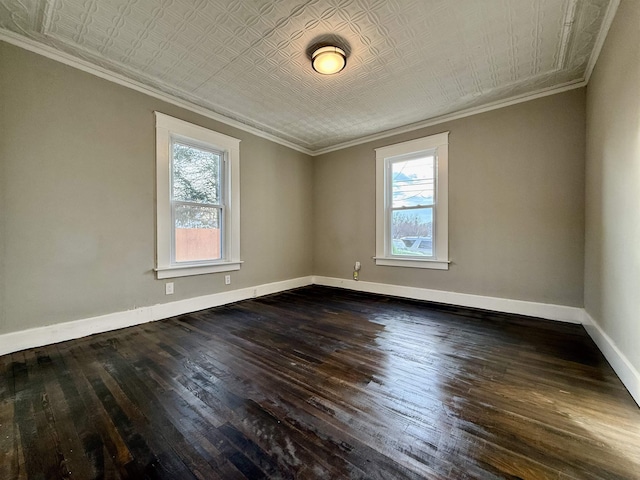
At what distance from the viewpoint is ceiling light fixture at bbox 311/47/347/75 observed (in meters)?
2.32

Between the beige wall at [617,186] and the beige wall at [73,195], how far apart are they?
4.02 m

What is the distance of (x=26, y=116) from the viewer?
2.28m

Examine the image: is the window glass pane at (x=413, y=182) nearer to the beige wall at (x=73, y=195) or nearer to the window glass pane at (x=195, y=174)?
the window glass pane at (x=195, y=174)

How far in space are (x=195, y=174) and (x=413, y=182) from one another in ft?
10.4

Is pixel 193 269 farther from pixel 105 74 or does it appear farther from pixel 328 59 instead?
pixel 328 59

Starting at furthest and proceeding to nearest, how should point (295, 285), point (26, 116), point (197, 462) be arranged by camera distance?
point (295, 285) → point (26, 116) → point (197, 462)

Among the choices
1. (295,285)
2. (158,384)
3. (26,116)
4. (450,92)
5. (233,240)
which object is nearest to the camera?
(158,384)

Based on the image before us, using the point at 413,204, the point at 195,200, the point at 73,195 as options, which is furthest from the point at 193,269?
the point at 413,204

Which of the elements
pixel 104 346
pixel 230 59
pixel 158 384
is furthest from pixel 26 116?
pixel 158 384

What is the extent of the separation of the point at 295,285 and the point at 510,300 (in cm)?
327

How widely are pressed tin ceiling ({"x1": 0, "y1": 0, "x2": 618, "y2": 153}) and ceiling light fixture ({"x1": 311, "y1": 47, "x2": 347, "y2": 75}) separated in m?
0.08

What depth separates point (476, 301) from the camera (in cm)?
353

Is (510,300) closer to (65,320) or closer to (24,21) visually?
(65,320)

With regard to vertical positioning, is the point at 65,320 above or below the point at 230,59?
below
